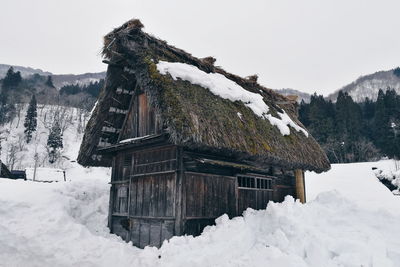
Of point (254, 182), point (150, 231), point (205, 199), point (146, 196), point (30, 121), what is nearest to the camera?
point (205, 199)

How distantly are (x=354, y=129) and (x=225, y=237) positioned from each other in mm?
37710

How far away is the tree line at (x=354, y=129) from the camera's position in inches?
1473

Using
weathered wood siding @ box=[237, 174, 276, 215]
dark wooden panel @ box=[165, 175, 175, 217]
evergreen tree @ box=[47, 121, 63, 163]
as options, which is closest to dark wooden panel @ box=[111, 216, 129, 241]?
dark wooden panel @ box=[165, 175, 175, 217]

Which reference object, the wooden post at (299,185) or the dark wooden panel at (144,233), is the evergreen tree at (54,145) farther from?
the wooden post at (299,185)

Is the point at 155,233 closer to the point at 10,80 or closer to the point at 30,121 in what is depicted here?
the point at 30,121

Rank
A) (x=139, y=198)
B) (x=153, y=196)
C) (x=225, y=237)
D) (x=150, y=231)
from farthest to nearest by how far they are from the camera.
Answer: (x=139, y=198)
(x=153, y=196)
(x=150, y=231)
(x=225, y=237)

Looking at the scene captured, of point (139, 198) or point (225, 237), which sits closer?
point (225, 237)

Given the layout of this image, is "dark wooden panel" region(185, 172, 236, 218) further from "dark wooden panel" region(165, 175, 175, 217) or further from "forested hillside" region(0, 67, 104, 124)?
"forested hillside" region(0, 67, 104, 124)

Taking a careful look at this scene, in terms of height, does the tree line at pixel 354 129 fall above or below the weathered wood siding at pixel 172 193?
above

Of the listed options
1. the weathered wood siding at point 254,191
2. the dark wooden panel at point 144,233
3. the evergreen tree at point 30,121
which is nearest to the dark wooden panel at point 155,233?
the dark wooden panel at point 144,233

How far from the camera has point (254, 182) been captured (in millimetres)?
11195

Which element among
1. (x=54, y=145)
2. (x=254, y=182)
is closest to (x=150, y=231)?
(x=254, y=182)

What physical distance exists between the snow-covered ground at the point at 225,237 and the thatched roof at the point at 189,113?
1.87 metres

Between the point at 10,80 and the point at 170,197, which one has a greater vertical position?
the point at 10,80
